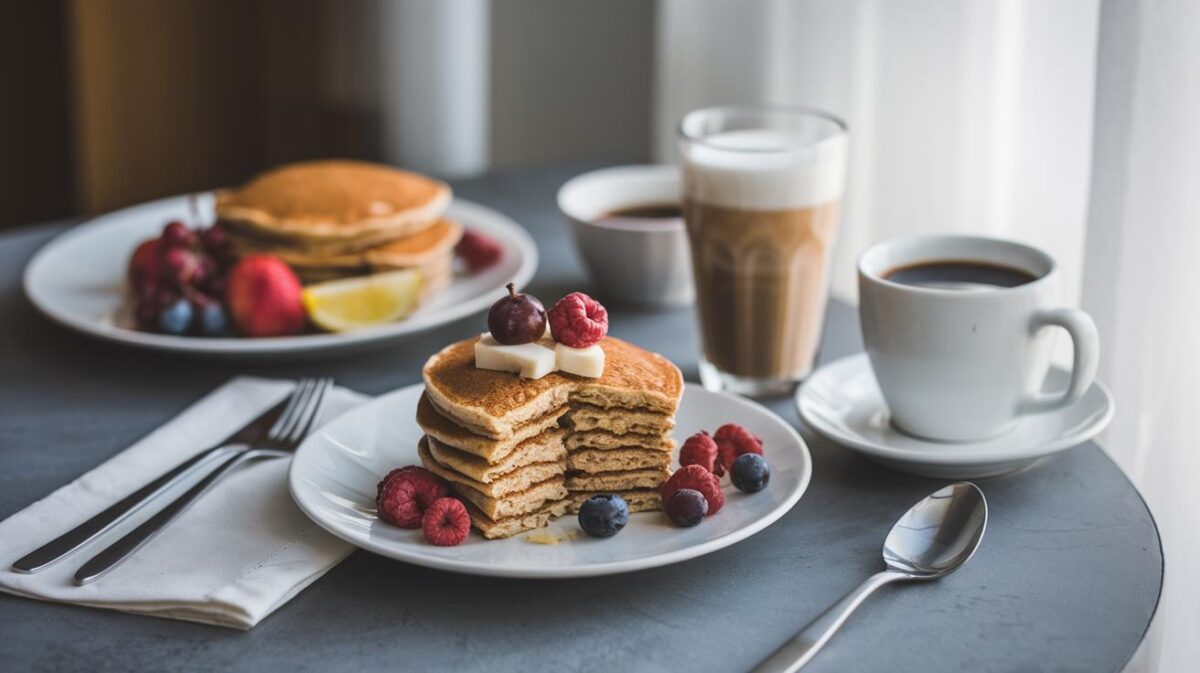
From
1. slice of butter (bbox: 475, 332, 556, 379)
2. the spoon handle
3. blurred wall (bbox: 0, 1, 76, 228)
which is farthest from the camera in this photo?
blurred wall (bbox: 0, 1, 76, 228)

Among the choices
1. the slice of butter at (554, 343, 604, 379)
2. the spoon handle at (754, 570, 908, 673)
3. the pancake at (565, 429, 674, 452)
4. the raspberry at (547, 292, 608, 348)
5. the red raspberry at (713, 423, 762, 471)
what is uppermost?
the raspberry at (547, 292, 608, 348)

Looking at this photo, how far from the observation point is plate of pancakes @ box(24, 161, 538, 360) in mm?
1711

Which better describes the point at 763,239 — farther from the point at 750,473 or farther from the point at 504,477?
the point at 504,477

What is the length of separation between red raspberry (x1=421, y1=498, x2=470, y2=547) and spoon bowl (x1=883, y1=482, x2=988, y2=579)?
361mm

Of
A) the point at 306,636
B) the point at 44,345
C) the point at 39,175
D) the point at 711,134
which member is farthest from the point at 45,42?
the point at 306,636

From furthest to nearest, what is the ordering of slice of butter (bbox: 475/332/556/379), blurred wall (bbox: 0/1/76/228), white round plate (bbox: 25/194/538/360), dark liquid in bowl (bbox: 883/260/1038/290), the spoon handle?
1. blurred wall (bbox: 0/1/76/228)
2. white round plate (bbox: 25/194/538/360)
3. dark liquid in bowl (bbox: 883/260/1038/290)
4. slice of butter (bbox: 475/332/556/379)
5. the spoon handle

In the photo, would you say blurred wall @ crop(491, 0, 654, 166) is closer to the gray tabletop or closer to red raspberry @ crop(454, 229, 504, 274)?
red raspberry @ crop(454, 229, 504, 274)

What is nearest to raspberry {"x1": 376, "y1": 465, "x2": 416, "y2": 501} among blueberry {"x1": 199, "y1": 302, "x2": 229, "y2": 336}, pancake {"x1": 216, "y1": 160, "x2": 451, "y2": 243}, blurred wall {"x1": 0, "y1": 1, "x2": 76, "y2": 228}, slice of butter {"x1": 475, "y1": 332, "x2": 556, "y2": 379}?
slice of butter {"x1": 475, "y1": 332, "x2": 556, "y2": 379}

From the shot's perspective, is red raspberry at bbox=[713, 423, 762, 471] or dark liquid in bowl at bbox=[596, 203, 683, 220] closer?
red raspberry at bbox=[713, 423, 762, 471]

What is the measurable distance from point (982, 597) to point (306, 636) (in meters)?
0.54

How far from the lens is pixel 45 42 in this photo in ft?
13.2

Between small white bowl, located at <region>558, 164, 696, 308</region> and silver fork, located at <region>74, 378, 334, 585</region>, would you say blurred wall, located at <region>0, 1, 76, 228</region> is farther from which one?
silver fork, located at <region>74, 378, 334, 585</region>

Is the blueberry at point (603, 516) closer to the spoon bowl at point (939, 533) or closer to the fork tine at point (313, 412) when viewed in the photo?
the spoon bowl at point (939, 533)

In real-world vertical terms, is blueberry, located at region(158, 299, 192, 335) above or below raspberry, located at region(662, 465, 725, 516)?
above
